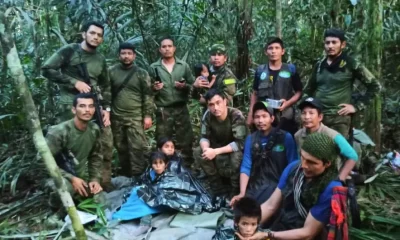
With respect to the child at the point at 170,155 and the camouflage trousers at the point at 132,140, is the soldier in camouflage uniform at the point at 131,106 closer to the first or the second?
the camouflage trousers at the point at 132,140

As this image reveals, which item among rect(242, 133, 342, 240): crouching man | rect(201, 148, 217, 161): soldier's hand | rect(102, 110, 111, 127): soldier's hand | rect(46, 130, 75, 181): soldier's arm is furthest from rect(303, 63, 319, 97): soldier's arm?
rect(46, 130, 75, 181): soldier's arm

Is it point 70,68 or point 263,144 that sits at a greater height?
point 70,68

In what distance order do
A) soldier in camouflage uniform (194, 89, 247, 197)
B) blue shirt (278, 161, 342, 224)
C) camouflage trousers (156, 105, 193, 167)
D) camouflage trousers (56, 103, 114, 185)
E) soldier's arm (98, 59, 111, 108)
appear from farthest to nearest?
camouflage trousers (156, 105, 193, 167)
soldier's arm (98, 59, 111, 108)
camouflage trousers (56, 103, 114, 185)
soldier in camouflage uniform (194, 89, 247, 197)
blue shirt (278, 161, 342, 224)

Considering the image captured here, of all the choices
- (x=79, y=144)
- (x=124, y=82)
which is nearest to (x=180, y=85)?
(x=124, y=82)

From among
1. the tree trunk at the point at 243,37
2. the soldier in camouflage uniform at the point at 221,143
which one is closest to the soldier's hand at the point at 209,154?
the soldier in camouflage uniform at the point at 221,143

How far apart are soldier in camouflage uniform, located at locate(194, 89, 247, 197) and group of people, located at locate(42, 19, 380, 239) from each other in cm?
1

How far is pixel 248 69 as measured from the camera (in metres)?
8.16

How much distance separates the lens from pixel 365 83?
4531mm

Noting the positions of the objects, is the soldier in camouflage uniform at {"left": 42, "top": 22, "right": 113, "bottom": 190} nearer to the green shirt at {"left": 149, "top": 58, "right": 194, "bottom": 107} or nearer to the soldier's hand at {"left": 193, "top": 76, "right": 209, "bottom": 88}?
the green shirt at {"left": 149, "top": 58, "right": 194, "bottom": 107}

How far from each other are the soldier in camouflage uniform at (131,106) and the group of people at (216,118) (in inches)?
0.5

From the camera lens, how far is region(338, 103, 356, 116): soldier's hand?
14.8 ft

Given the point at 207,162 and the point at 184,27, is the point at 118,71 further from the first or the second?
the point at 184,27

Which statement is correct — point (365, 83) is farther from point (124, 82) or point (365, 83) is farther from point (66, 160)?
point (66, 160)

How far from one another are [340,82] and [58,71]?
3038 mm
